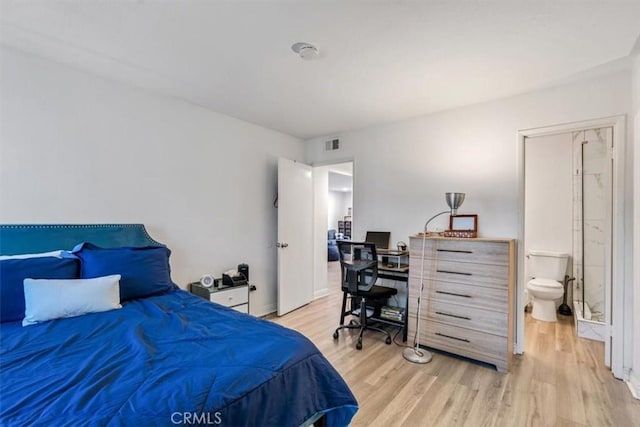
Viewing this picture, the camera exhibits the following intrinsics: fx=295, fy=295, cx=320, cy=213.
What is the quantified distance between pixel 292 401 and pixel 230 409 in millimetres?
307

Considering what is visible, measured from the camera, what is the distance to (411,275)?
3039 mm

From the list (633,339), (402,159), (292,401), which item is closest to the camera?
(292,401)

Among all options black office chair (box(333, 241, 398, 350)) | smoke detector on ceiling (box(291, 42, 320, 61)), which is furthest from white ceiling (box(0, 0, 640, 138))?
black office chair (box(333, 241, 398, 350))

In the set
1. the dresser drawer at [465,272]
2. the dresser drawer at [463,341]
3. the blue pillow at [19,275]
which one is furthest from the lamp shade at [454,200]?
the blue pillow at [19,275]

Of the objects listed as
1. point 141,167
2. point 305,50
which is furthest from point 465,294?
point 141,167

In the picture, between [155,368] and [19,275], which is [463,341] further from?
[19,275]

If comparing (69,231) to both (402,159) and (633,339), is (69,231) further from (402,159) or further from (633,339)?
(633,339)

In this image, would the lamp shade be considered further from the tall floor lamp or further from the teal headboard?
the teal headboard

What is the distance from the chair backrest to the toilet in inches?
87.5

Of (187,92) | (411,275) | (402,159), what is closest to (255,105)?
(187,92)

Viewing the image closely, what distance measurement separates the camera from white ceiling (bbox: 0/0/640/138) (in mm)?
1704

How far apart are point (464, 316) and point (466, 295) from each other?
196 mm

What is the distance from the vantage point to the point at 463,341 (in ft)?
8.91

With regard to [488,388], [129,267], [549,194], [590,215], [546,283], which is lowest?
[488,388]
